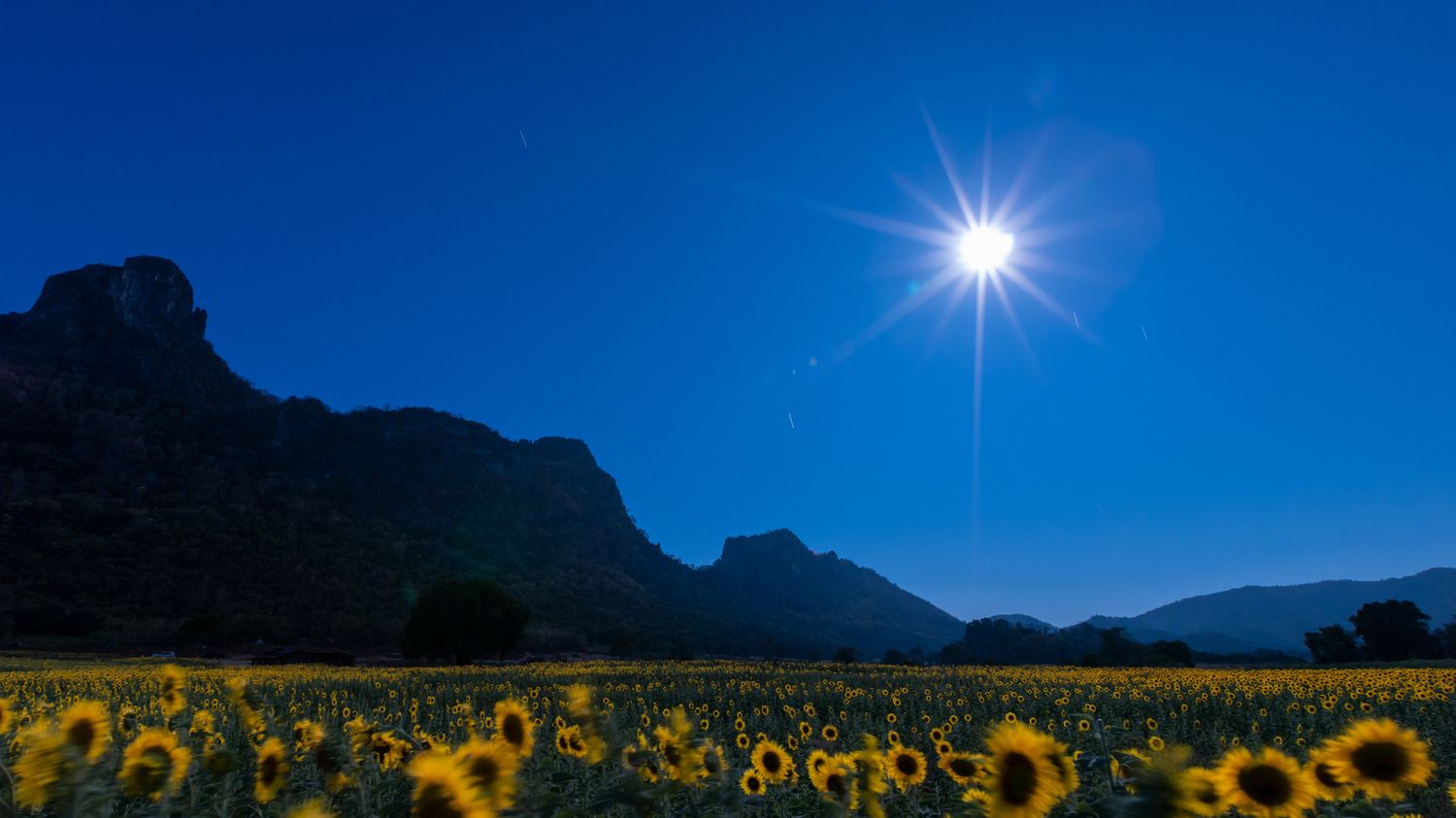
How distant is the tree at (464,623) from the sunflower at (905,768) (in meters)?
52.3

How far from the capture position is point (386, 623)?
70.3 m

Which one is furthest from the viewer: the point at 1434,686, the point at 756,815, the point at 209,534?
the point at 209,534

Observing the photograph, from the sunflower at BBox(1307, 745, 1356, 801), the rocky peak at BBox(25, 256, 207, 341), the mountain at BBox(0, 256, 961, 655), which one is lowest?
the sunflower at BBox(1307, 745, 1356, 801)

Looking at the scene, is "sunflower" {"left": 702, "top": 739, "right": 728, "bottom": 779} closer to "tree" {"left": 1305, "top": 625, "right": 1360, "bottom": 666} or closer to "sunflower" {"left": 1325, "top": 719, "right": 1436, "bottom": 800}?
"sunflower" {"left": 1325, "top": 719, "right": 1436, "bottom": 800}

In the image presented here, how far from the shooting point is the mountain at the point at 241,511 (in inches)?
2766

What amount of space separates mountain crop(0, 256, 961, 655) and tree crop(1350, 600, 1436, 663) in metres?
63.1

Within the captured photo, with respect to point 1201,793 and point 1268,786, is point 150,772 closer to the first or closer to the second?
point 1201,793

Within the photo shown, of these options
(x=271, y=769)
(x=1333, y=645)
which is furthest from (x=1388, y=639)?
(x=271, y=769)

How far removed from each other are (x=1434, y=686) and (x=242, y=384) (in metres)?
160

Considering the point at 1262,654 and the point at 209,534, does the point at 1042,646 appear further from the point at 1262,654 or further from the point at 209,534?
the point at 209,534

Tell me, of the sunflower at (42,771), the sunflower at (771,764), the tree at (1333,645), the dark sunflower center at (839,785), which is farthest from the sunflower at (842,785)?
the tree at (1333,645)

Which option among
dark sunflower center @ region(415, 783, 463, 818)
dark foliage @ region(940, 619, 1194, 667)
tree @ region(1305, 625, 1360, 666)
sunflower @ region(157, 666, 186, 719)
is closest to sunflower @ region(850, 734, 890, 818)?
dark sunflower center @ region(415, 783, 463, 818)

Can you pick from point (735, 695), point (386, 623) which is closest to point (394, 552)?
point (386, 623)

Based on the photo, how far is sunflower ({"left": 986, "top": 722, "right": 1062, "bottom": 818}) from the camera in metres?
1.76
